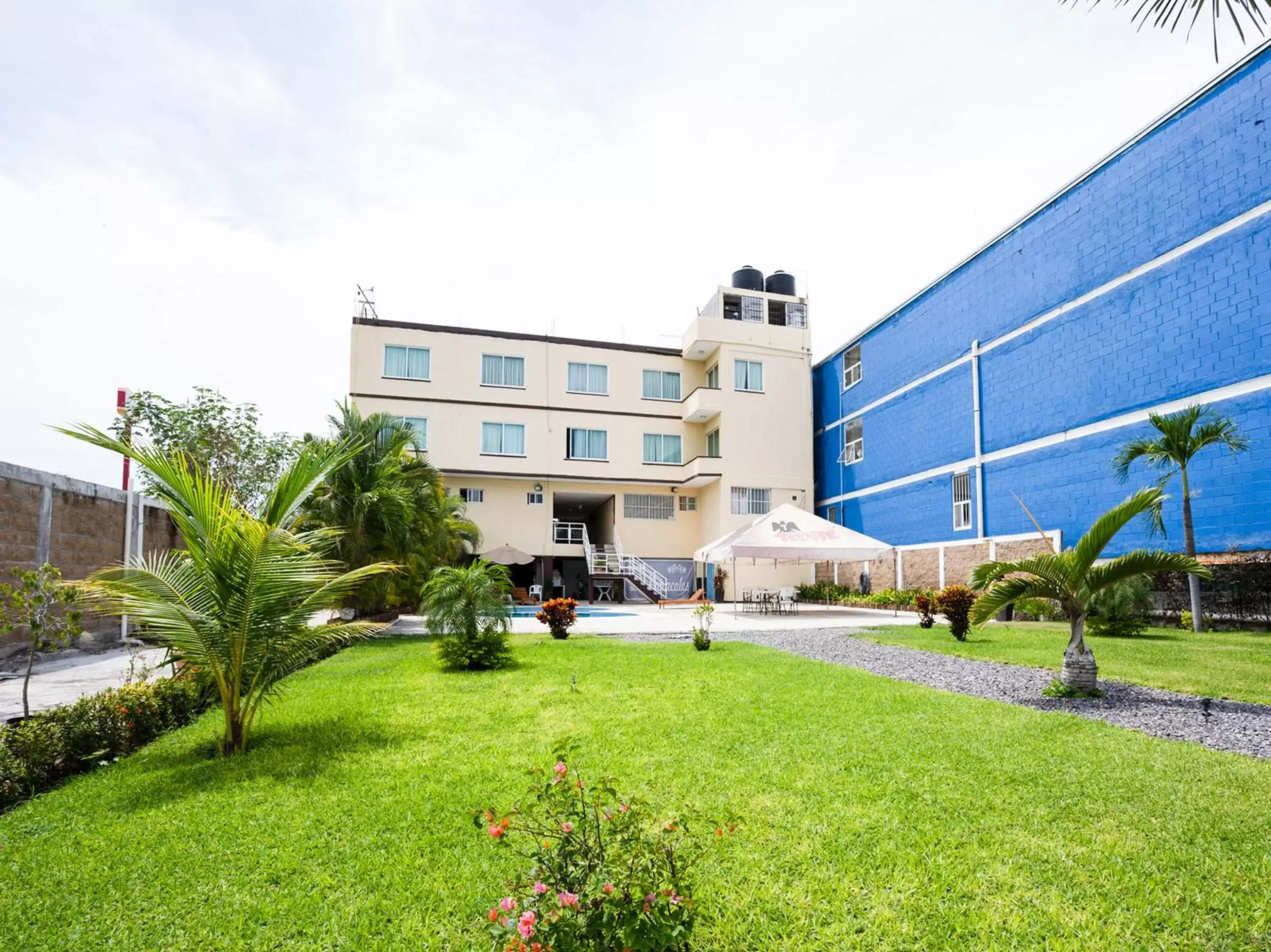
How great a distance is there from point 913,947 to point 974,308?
20.5m

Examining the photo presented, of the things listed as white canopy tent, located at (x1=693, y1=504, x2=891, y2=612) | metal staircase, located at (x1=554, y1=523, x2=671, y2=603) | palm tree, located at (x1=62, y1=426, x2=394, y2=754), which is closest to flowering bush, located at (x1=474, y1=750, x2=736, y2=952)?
palm tree, located at (x1=62, y1=426, x2=394, y2=754)

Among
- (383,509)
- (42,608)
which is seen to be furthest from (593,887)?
(383,509)

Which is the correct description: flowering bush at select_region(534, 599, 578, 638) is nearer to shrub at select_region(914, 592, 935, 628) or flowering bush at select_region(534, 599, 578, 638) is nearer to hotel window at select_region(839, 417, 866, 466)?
shrub at select_region(914, 592, 935, 628)

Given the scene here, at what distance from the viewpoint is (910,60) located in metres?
4.58

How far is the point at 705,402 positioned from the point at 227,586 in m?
23.3

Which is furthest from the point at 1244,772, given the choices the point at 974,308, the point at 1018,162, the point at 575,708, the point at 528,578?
the point at 528,578

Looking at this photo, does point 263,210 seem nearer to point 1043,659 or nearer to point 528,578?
point 1043,659

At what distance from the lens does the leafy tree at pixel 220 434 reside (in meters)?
27.1

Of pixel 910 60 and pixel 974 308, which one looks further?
pixel 974 308

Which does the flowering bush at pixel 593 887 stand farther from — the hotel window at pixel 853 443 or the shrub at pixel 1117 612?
the hotel window at pixel 853 443

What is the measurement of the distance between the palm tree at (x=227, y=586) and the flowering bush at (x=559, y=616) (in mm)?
6918

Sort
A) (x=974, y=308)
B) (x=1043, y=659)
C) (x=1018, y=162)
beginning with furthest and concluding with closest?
(x=974, y=308) → (x=1043, y=659) → (x=1018, y=162)

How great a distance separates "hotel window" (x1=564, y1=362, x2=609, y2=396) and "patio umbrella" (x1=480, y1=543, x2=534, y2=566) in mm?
6641

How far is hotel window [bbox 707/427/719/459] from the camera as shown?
28.0m
